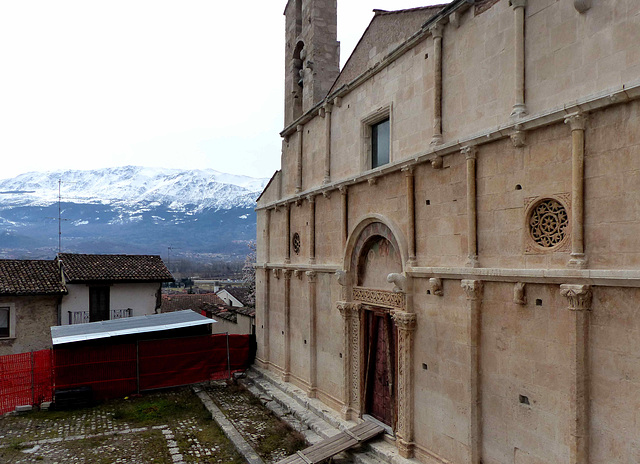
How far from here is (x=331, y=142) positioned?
46.2ft

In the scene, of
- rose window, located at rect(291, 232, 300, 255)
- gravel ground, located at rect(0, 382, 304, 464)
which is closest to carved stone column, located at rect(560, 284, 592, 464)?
gravel ground, located at rect(0, 382, 304, 464)

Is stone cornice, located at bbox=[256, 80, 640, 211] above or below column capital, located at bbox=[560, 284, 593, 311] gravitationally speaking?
above

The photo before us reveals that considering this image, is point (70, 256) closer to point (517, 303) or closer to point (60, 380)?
point (60, 380)

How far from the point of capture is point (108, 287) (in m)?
25.1

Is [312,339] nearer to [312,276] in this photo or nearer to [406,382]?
[312,276]

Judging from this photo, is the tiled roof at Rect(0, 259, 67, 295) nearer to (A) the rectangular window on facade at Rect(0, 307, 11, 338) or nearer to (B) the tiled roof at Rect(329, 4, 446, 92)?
(A) the rectangular window on facade at Rect(0, 307, 11, 338)

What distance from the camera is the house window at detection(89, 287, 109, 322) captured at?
80.3 feet

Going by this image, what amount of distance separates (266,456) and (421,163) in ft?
27.1

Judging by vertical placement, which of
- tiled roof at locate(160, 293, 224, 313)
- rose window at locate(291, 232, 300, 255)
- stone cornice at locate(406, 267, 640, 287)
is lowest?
tiled roof at locate(160, 293, 224, 313)

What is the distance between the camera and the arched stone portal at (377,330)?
10.2 m

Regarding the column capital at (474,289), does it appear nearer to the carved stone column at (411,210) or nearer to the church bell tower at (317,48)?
the carved stone column at (411,210)

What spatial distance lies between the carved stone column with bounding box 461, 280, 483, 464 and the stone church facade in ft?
0.09

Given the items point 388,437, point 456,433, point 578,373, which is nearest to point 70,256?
point 388,437

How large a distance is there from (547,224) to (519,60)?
283 centimetres
